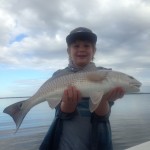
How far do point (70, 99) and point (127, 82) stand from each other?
43.2 inches

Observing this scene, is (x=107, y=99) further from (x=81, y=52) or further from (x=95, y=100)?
(x=81, y=52)

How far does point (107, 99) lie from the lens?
4801 millimetres

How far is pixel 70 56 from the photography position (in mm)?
5270

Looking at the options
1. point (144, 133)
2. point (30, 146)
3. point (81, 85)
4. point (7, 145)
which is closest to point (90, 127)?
point (81, 85)

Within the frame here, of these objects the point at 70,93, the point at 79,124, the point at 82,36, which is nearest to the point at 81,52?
the point at 82,36

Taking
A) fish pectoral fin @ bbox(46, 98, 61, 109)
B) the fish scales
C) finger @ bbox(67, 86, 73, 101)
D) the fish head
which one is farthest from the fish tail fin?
the fish head

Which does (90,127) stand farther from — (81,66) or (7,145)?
(7,145)

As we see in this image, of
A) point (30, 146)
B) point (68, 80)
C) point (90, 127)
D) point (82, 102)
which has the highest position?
point (68, 80)

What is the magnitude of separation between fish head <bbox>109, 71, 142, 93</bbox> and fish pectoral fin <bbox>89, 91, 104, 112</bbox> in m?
0.42

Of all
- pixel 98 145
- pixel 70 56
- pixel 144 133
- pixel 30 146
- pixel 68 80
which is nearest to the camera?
pixel 98 145

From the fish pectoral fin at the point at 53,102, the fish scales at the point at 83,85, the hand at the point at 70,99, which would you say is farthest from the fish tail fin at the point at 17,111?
the hand at the point at 70,99

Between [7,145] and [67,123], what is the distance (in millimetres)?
21673

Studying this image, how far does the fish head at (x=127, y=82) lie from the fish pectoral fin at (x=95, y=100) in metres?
0.42

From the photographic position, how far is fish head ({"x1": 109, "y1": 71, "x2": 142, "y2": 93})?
16.1 feet
